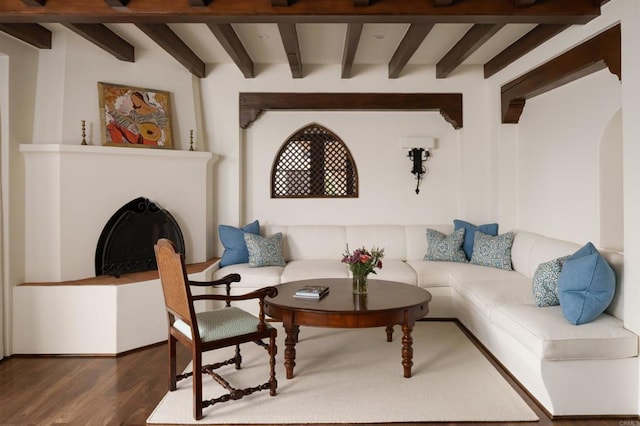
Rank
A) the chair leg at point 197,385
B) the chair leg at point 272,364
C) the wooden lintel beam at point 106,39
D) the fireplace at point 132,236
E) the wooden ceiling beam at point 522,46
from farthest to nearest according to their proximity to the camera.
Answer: the fireplace at point 132,236 → the wooden ceiling beam at point 522,46 → the wooden lintel beam at point 106,39 → the chair leg at point 272,364 → the chair leg at point 197,385

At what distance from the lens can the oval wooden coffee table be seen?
283cm

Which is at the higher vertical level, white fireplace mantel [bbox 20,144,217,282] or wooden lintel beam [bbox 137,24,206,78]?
wooden lintel beam [bbox 137,24,206,78]

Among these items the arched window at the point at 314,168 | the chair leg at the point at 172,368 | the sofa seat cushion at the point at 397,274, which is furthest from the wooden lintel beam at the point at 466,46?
the chair leg at the point at 172,368

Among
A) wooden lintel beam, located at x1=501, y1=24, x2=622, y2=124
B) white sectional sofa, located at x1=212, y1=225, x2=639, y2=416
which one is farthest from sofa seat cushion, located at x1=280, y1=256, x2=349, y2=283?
wooden lintel beam, located at x1=501, y1=24, x2=622, y2=124

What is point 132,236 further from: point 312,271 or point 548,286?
point 548,286

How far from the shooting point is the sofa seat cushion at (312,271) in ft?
13.9

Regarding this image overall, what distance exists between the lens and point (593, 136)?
346 cm

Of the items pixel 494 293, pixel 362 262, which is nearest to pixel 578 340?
pixel 494 293

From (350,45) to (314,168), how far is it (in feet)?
5.44

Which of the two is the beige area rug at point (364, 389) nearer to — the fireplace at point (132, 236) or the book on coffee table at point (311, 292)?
the book on coffee table at point (311, 292)

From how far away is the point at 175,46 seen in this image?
12.9ft

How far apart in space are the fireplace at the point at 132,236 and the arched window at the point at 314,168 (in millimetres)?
1428

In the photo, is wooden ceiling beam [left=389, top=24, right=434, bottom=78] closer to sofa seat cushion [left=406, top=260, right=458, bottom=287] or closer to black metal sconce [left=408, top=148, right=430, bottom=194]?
black metal sconce [left=408, top=148, right=430, bottom=194]

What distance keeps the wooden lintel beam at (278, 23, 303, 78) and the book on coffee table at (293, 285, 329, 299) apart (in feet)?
6.66
